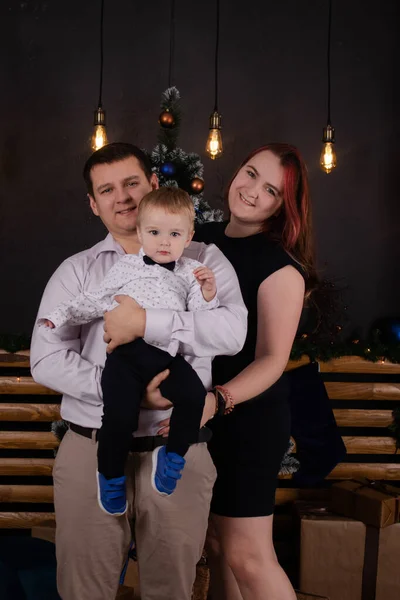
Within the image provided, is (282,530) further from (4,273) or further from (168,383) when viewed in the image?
(4,273)

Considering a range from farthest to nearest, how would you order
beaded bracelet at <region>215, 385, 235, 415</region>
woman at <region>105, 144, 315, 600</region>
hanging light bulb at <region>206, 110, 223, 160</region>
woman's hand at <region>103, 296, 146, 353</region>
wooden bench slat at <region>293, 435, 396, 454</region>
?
1. hanging light bulb at <region>206, 110, 223, 160</region>
2. wooden bench slat at <region>293, 435, 396, 454</region>
3. woman at <region>105, 144, 315, 600</region>
4. beaded bracelet at <region>215, 385, 235, 415</region>
5. woman's hand at <region>103, 296, 146, 353</region>

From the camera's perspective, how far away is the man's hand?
170cm

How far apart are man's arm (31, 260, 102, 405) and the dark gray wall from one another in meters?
3.48

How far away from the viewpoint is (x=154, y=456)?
5.76ft

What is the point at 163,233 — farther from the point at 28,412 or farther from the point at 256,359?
the point at 28,412

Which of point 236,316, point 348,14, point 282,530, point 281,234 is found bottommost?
point 282,530

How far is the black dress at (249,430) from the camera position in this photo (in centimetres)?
215

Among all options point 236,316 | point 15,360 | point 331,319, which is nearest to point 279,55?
point 331,319

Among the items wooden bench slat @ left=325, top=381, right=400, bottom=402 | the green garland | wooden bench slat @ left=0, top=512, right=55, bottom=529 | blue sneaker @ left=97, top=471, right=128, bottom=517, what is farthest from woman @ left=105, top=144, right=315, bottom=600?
wooden bench slat @ left=0, top=512, right=55, bottom=529

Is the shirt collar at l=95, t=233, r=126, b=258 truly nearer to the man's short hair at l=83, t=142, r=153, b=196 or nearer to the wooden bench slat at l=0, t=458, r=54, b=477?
the man's short hair at l=83, t=142, r=153, b=196

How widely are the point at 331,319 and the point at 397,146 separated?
1.55 m

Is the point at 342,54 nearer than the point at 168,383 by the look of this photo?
No

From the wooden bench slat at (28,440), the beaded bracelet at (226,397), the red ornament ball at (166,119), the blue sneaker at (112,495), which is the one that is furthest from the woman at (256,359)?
the wooden bench slat at (28,440)

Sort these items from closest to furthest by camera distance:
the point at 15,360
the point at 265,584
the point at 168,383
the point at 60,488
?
the point at 168,383 → the point at 60,488 → the point at 265,584 → the point at 15,360
